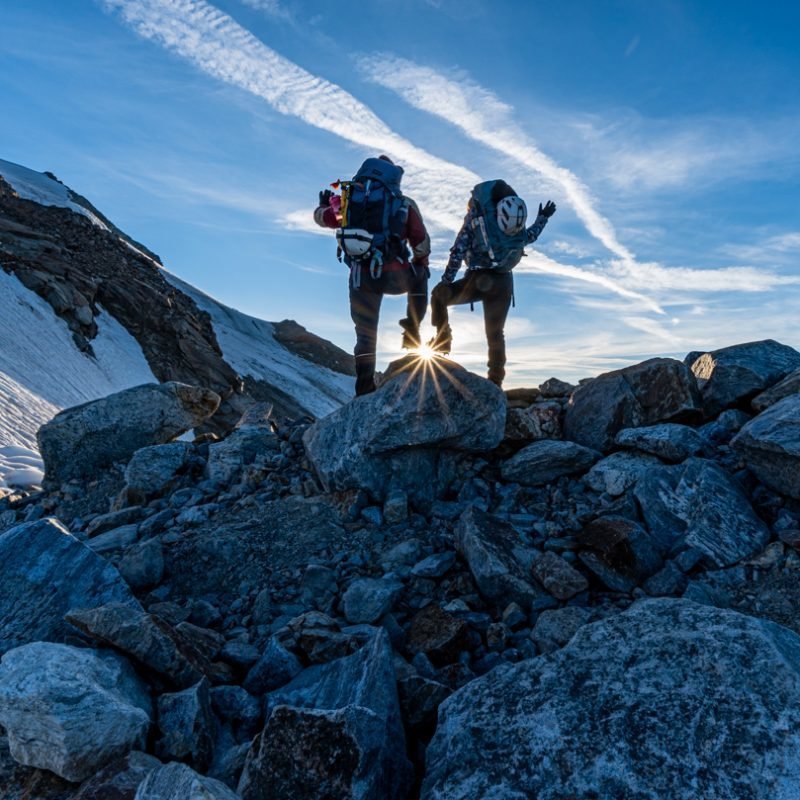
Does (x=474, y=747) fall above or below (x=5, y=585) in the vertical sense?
above

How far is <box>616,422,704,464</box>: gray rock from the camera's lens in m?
6.66

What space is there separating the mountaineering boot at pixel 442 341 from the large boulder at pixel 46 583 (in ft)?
19.4

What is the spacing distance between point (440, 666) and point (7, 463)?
701 inches

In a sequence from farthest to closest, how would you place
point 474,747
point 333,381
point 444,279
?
point 333,381 → point 444,279 → point 474,747

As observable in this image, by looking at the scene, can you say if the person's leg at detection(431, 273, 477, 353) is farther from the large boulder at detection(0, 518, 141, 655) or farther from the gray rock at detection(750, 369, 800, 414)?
the large boulder at detection(0, 518, 141, 655)

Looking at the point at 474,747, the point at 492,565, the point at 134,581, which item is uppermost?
the point at 492,565

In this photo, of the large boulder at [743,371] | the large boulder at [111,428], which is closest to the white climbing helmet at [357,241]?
the large boulder at [111,428]

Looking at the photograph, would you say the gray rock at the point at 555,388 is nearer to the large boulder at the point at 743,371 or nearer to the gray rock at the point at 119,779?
the large boulder at the point at 743,371

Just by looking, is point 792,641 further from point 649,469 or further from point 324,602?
point 324,602

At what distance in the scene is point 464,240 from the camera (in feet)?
29.8

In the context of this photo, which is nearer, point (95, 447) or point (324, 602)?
point (324, 602)

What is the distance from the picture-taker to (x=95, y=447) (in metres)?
9.72

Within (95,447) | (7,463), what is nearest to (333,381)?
(7,463)

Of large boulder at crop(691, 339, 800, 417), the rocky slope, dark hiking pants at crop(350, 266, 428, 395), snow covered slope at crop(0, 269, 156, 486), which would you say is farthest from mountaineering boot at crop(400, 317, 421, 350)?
snow covered slope at crop(0, 269, 156, 486)
